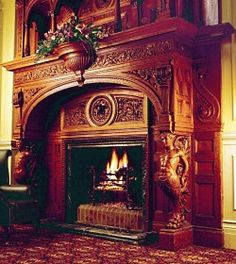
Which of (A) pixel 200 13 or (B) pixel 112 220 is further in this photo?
(B) pixel 112 220

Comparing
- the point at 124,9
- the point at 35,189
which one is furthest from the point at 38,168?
the point at 124,9

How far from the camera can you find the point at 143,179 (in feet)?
16.4

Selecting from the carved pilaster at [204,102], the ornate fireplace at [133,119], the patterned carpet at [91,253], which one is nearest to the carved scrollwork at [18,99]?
the ornate fireplace at [133,119]

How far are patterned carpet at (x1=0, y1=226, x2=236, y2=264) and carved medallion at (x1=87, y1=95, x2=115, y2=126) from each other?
4.77 ft

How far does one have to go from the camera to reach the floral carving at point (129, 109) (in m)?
5.10

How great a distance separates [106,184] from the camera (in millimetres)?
5613

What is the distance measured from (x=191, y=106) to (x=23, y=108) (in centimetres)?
244

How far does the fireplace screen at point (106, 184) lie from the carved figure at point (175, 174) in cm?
58

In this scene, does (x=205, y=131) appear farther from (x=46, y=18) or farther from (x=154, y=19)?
(x=46, y=18)

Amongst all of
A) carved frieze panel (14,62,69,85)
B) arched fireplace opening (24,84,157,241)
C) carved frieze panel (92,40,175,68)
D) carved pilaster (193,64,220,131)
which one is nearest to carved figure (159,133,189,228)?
carved pilaster (193,64,220,131)

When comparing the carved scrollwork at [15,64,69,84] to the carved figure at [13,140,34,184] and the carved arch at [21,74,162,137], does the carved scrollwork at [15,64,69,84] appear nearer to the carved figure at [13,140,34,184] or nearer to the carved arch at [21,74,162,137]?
the carved arch at [21,74,162,137]

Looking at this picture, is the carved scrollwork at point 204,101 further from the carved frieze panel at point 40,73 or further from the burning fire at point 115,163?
the carved frieze panel at point 40,73

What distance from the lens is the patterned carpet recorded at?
3929 mm

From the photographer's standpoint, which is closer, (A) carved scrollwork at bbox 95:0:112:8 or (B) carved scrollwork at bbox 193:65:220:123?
(B) carved scrollwork at bbox 193:65:220:123
